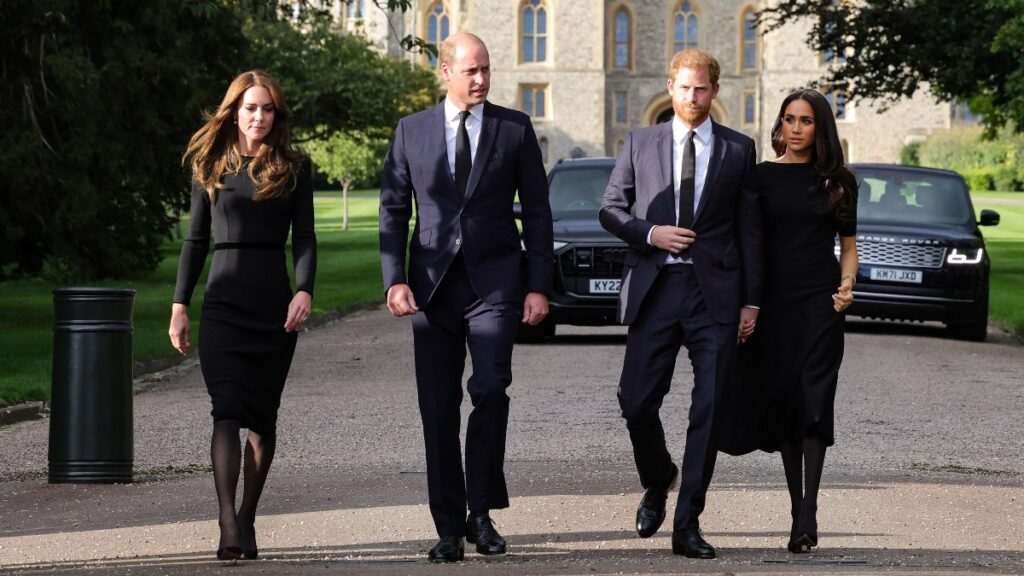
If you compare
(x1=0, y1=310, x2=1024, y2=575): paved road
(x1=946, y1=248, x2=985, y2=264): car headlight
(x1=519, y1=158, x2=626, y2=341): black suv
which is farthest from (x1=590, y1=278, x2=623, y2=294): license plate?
(x1=946, y1=248, x2=985, y2=264): car headlight

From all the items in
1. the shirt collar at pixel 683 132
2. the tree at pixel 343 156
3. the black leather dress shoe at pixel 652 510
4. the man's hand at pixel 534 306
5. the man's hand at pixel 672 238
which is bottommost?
the black leather dress shoe at pixel 652 510

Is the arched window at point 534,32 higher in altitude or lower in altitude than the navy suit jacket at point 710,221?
higher

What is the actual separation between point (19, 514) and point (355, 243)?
137ft

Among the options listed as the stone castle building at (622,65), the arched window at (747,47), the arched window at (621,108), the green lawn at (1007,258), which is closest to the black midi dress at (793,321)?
the green lawn at (1007,258)

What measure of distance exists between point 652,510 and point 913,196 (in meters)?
14.0

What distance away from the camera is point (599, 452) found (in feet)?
33.6

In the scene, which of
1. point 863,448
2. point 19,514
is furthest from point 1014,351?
point 19,514

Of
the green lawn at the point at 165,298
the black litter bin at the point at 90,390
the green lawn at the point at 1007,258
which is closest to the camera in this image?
the black litter bin at the point at 90,390

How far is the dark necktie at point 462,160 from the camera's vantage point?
6.81 meters

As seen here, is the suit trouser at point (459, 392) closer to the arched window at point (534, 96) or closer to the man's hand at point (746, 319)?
the man's hand at point (746, 319)

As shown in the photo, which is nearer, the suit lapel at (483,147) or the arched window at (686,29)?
the suit lapel at (483,147)

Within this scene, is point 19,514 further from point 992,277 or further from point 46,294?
point 992,277

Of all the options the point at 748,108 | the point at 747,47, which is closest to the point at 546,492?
the point at 748,108

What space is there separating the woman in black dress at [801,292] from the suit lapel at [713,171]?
0.29 meters
